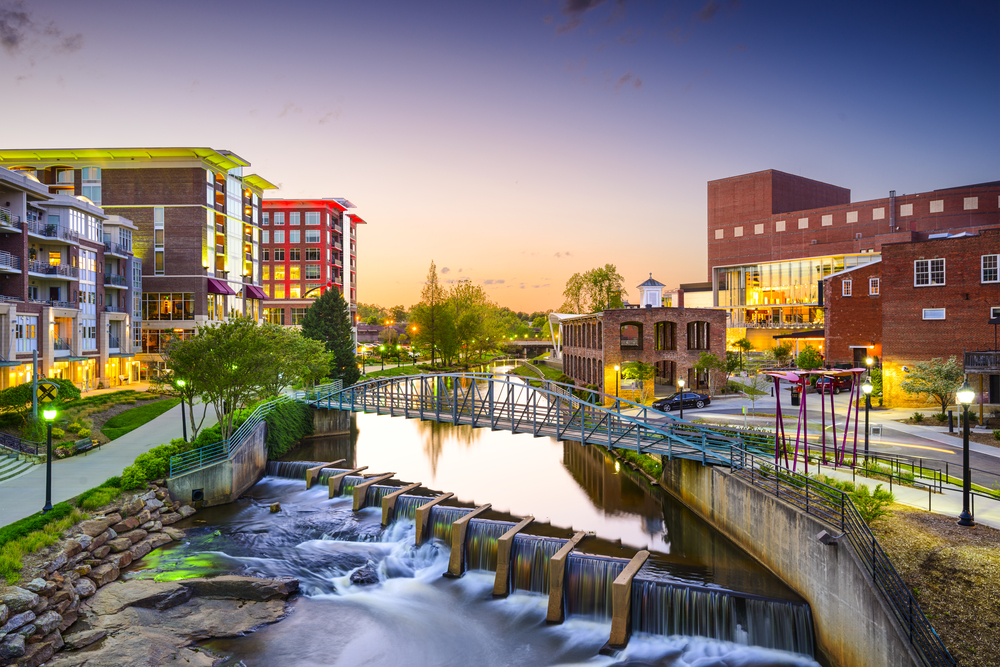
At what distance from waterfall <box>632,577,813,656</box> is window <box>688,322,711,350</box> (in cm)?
3363

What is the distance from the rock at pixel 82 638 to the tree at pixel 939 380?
3777 centimetres

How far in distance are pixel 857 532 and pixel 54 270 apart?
4855 cm

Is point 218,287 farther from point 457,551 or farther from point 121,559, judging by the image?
point 457,551

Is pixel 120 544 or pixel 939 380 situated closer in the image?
pixel 120 544

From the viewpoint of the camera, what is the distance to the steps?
23266 millimetres

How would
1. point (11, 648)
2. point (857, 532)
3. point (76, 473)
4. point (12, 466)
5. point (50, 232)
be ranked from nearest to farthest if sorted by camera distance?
1. point (11, 648)
2. point (857, 532)
3. point (76, 473)
4. point (12, 466)
5. point (50, 232)

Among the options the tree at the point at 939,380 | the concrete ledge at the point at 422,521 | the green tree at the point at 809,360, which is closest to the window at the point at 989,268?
the tree at the point at 939,380

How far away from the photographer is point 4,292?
37156mm

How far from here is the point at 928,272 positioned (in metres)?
37.7

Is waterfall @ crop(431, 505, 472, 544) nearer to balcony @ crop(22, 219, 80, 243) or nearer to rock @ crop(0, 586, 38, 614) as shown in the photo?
rock @ crop(0, 586, 38, 614)

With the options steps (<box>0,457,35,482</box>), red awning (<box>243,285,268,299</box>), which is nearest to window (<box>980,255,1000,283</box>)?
steps (<box>0,457,35,482</box>)

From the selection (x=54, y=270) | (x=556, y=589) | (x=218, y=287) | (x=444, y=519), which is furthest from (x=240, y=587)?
(x=218, y=287)

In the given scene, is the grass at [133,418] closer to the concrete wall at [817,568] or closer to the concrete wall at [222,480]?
the concrete wall at [222,480]

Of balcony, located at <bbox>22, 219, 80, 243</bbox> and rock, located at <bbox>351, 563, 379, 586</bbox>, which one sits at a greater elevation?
balcony, located at <bbox>22, 219, 80, 243</bbox>
